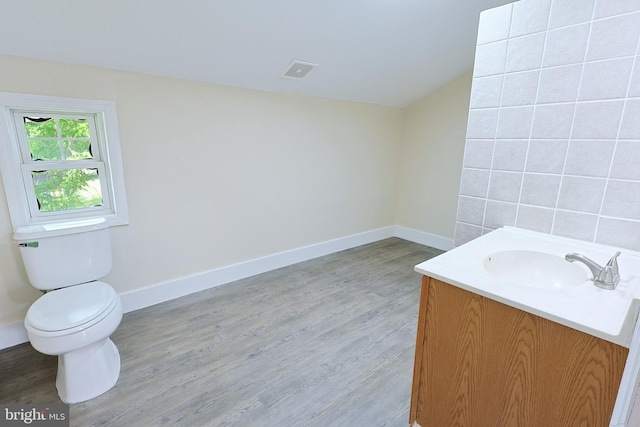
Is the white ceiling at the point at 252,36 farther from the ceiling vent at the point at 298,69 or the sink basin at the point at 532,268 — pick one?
the sink basin at the point at 532,268

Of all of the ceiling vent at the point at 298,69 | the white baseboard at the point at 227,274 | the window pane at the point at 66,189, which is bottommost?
the white baseboard at the point at 227,274

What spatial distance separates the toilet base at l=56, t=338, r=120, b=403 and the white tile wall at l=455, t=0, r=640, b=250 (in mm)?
2196

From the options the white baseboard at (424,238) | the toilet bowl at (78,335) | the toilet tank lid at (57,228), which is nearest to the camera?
the toilet bowl at (78,335)

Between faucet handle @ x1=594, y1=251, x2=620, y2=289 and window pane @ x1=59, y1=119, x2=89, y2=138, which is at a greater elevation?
window pane @ x1=59, y1=119, x2=89, y2=138

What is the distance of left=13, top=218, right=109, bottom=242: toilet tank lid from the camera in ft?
5.71

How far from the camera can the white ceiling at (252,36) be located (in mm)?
1658

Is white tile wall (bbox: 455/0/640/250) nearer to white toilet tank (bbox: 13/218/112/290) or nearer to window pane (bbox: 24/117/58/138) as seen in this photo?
white toilet tank (bbox: 13/218/112/290)

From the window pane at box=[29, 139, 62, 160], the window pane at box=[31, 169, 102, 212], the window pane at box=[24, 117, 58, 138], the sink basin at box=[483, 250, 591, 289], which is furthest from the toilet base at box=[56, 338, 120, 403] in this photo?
the sink basin at box=[483, 250, 591, 289]

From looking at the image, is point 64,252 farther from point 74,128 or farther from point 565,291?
point 565,291

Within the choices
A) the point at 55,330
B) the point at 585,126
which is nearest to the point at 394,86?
the point at 585,126

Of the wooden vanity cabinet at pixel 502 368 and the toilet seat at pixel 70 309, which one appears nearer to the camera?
the wooden vanity cabinet at pixel 502 368

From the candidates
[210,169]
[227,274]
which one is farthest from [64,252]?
[227,274]

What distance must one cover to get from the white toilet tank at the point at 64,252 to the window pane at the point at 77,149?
0.46 meters

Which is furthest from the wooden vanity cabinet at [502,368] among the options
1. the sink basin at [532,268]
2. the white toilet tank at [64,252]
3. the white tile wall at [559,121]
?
the white toilet tank at [64,252]
